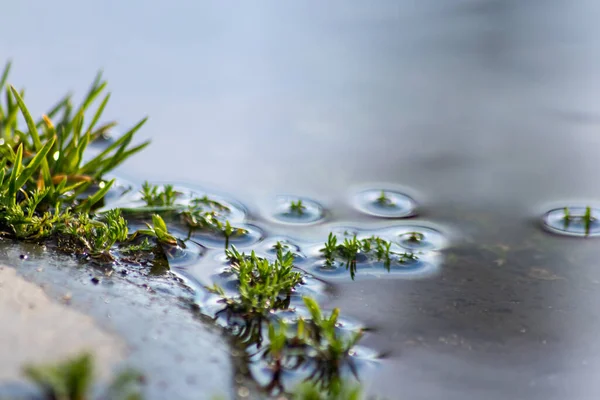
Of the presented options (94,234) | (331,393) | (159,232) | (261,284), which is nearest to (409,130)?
(159,232)

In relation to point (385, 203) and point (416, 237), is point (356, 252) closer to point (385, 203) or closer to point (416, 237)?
point (416, 237)

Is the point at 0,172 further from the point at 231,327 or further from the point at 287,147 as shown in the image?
the point at 287,147

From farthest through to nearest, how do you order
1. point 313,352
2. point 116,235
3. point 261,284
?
point 116,235 → point 261,284 → point 313,352

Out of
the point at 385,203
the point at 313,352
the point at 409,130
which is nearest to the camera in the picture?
the point at 313,352

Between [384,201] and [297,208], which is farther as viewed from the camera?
[384,201]

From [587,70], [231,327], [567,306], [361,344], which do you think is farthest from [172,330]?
[587,70]

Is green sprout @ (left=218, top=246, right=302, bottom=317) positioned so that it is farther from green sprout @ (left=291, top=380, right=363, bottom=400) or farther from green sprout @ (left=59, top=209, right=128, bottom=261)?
green sprout @ (left=291, top=380, right=363, bottom=400)

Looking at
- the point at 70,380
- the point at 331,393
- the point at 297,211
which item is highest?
the point at 297,211
